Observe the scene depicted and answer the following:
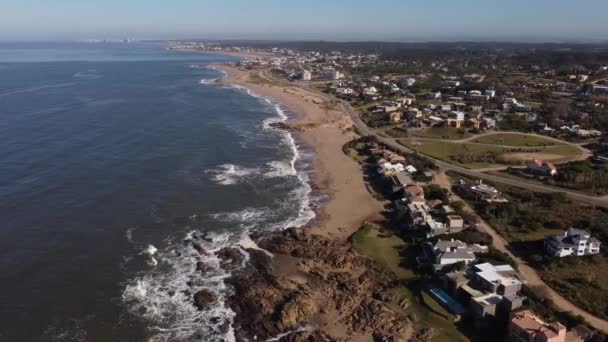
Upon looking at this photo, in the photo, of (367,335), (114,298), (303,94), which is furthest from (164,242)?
(303,94)

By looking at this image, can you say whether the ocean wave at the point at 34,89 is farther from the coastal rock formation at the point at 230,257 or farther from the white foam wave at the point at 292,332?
the white foam wave at the point at 292,332

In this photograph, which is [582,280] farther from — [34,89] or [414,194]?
[34,89]

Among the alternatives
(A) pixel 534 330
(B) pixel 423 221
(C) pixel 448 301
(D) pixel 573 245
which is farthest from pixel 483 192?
(A) pixel 534 330

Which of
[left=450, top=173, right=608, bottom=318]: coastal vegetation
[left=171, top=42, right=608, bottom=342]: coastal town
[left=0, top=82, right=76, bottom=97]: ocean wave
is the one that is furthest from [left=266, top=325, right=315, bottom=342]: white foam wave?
[left=0, top=82, right=76, bottom=97]: ocean wave

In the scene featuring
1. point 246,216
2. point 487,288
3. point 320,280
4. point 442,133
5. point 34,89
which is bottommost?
point 320,280

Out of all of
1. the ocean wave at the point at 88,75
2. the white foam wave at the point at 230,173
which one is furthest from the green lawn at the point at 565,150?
the ocean wave at the point at 88,75

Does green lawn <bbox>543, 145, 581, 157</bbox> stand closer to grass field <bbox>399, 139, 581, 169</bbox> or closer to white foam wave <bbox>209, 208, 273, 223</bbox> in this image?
grass field <bbox>399, 139, 581, 169</bbox>

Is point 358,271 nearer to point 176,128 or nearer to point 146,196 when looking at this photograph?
point 146,196
